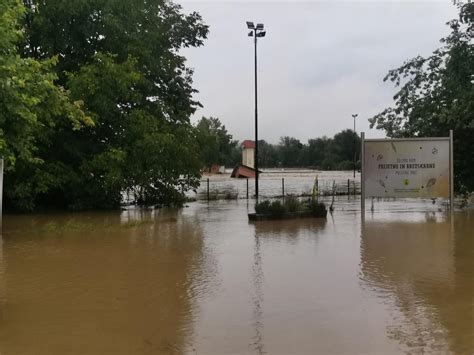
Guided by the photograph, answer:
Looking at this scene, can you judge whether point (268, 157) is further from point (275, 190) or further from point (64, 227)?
point (64, 227)

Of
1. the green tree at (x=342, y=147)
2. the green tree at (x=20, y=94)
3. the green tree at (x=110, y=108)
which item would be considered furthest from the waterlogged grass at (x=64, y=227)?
the green tree at (x=342, y=147)

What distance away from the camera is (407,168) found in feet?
57.7

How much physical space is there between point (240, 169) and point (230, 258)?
174 feet

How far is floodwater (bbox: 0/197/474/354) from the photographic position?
517 centimetres

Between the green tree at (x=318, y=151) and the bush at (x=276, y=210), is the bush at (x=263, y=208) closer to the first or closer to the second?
the bush at (x=276, y=210)

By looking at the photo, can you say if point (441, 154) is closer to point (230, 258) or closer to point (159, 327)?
point (230, 258)

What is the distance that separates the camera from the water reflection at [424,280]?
5.29m

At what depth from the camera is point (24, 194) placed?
17.7 meters

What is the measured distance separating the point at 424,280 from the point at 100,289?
4506 millimetres

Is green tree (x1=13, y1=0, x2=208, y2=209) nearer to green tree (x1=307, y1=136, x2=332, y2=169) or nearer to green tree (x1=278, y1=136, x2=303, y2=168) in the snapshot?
green tree (x1=307, y1=136, x2=332, y2=169)

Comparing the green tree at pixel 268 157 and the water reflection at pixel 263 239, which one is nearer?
the water reflection at pixel 263 239

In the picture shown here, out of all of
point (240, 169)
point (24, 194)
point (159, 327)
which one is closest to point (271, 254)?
point (159, 327)

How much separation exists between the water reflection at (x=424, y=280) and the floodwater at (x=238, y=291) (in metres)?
0.02

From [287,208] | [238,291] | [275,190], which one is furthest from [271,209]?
[275,190]
